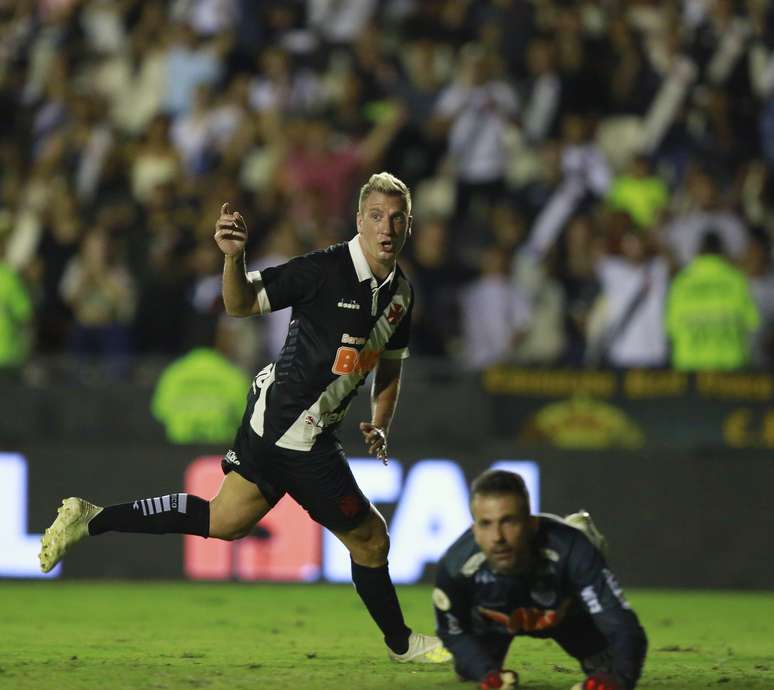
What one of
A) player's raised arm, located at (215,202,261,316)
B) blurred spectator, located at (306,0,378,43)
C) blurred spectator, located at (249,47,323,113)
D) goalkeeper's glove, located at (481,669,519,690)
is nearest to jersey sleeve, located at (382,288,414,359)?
player's raised arm, located at (215,202,261,316)

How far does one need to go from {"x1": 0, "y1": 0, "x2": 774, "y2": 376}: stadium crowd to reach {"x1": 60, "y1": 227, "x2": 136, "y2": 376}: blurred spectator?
0.02m

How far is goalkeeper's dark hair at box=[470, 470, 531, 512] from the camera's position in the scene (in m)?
5.55

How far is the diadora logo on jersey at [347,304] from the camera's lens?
6.39m

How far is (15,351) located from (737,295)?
5437mm

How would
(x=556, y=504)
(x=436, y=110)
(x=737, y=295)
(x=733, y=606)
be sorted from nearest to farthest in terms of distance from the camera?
(x=733, y=606)
(x=556, y=504)
(x=737, y=295)
(x=436, y=110)

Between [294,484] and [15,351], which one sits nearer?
[294,484]

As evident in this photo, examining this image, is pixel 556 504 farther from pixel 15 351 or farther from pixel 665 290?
pixel 15 351

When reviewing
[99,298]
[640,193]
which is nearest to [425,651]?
[99,298]

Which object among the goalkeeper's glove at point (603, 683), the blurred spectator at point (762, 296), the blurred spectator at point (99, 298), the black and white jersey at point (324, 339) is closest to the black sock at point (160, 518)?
the black and white jersey at point (324, 339)

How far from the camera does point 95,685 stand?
20.0 feet

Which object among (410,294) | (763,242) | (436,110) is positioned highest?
(436,110)

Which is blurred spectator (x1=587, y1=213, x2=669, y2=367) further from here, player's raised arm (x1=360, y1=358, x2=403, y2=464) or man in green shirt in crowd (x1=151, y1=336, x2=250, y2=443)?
player's raised arm (x1=360, y1=358, x2=403, y2=464)

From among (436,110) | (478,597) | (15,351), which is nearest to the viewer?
(478,597)

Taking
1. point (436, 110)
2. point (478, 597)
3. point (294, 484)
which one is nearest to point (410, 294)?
point (294, 484)
